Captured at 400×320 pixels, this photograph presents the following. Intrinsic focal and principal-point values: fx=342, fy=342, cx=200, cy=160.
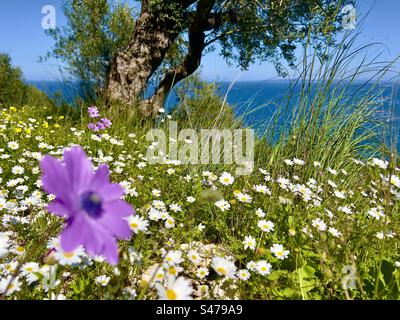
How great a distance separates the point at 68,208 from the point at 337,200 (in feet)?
7.08

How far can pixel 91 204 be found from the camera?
71cm

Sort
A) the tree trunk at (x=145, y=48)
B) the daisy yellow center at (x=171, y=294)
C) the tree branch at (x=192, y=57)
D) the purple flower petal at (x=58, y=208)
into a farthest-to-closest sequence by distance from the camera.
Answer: the tree branch at (x=192, y=57)
the tree trunk at (x=145, y=48)
the daisy yellow center at (x=171, y=294)
the purple flower petal at (x=58, y=208)

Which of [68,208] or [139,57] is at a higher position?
[139,57]

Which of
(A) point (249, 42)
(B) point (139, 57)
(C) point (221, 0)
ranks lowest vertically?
(B) point (139, 57)

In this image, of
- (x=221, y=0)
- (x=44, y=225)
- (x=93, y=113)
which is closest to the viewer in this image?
(x=44, y=225)

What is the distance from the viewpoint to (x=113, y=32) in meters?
8.08

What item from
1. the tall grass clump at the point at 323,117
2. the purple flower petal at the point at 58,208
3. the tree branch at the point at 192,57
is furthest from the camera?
the tree branch at the point at 192,57

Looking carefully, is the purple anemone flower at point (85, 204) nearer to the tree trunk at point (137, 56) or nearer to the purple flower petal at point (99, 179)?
the purple flower petal at point (99, 179)

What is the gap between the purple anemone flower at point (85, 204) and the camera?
2.17 ft

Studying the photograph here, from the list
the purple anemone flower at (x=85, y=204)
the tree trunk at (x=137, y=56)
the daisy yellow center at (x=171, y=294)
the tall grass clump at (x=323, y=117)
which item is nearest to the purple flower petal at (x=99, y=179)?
the purple anemone flower at (x=85, y=204)

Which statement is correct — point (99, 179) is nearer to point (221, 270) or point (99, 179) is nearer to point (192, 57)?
point (221, 270)

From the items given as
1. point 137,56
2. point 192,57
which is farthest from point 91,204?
point 192,57
